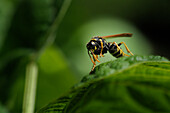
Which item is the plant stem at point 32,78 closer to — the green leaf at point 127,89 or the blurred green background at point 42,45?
the blurred green background at point 42,45

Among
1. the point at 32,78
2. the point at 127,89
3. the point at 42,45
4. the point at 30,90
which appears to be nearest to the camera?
the point at 127,89

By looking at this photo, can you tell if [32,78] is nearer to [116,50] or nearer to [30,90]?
[30,90]

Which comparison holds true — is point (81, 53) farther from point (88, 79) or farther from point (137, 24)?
point (88, 79)

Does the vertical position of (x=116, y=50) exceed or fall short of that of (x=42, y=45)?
it falls short

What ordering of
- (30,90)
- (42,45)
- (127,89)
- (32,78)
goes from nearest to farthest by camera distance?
(127,89)
(30,90)
(32,78)
(42,45)

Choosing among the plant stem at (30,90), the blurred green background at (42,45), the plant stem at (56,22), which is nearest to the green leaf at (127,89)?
the blurred green background at (42,45)

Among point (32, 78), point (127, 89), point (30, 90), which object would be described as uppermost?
point (32, 78)

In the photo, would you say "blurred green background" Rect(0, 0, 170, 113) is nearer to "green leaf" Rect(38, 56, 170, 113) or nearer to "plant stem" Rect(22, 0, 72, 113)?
"plant stem" Rect(22, 0, 72, 113)

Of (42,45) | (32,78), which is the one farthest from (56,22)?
(32,78)
